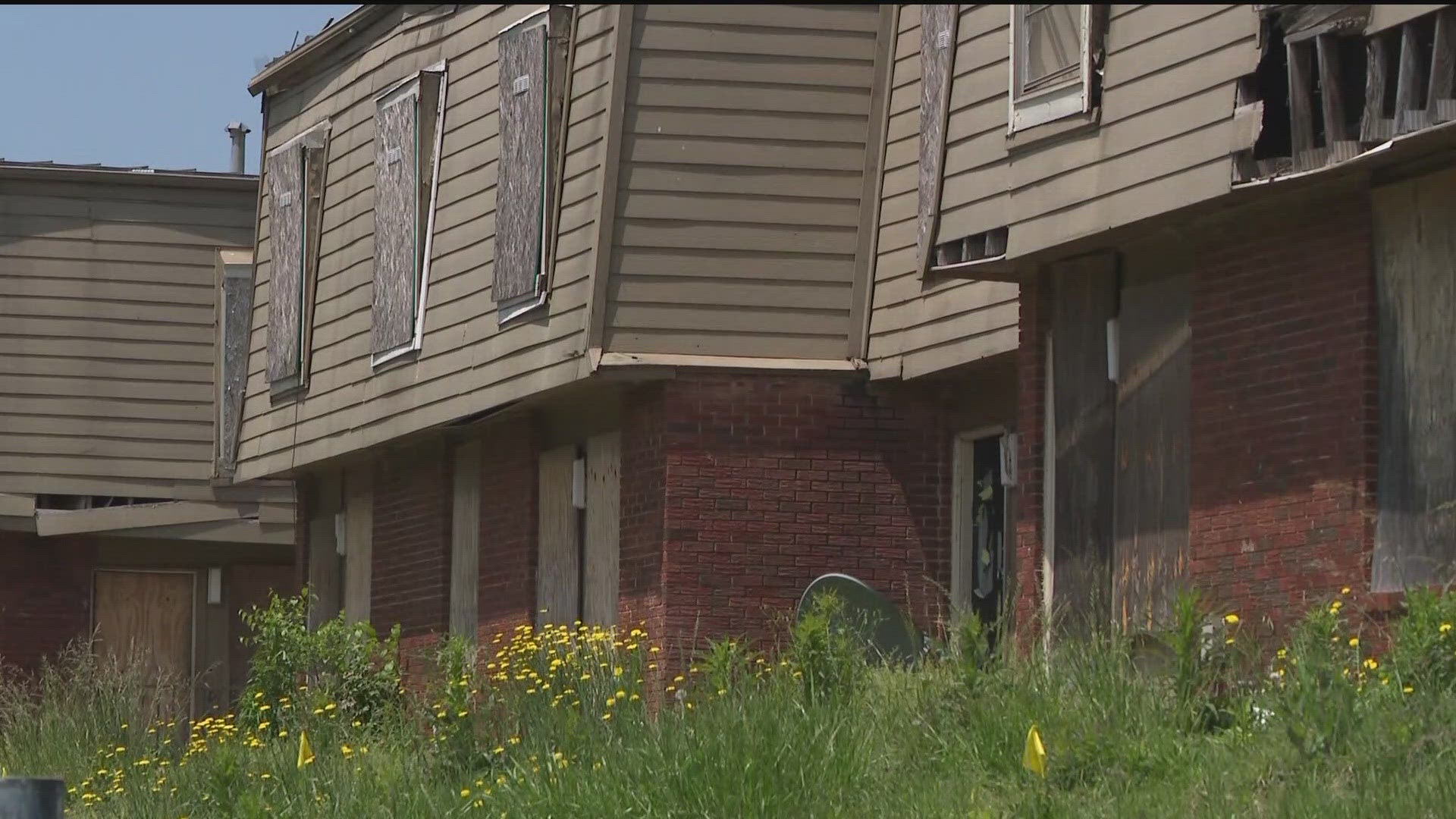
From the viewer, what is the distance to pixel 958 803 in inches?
398

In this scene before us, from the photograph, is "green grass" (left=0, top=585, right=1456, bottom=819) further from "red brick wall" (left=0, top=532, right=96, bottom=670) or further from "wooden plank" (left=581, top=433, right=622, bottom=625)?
"red brick wall" (left=0, top=532, right=96, bottom=670)

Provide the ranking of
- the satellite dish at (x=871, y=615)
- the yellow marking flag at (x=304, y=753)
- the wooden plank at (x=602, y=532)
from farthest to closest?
the wooden plank at (x=602, y=532) < the satellite dish at (x=871, y=615) < the yellow marking flag at (x=304, y=753)

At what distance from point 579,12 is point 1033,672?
7037 millimetres

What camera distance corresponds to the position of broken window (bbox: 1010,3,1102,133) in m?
12.3

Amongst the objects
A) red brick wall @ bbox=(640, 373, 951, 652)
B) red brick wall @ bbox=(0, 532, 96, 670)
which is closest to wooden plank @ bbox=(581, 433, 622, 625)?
red brick wall @ bbox=(640, 373, 951, 652)

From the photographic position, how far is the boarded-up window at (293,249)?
2081cm

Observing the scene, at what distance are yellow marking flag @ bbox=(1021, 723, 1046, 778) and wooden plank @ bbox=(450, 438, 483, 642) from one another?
29.7 ft

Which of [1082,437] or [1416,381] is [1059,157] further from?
[1416,381]

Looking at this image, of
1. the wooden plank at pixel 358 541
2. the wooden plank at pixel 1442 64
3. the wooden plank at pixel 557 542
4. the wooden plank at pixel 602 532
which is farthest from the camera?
the wooden plank at pixel 358 541

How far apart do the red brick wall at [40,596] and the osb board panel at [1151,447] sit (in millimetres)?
13629

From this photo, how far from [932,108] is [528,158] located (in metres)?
3.45

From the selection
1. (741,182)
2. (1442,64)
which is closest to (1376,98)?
(1442,64)

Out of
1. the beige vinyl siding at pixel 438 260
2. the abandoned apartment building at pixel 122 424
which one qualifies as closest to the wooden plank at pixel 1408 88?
the beige vinyl siding at pixel 438 260

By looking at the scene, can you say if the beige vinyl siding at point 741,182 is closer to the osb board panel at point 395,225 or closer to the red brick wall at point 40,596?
the osb board panel at point 395,225
